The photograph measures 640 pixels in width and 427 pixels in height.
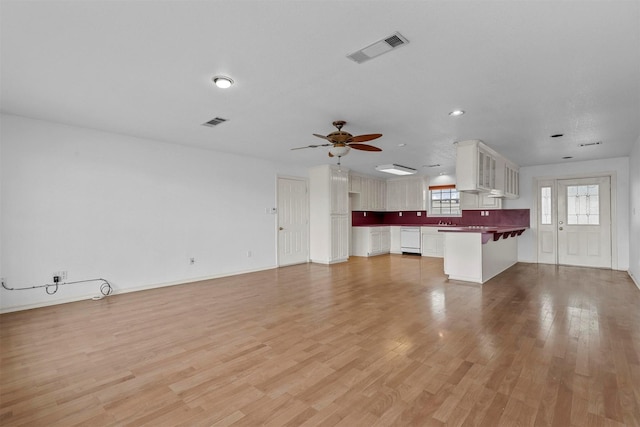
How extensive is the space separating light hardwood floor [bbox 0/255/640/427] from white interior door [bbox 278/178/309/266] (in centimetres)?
259

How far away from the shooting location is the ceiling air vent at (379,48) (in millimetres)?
2229

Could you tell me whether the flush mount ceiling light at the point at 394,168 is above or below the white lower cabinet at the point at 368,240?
above

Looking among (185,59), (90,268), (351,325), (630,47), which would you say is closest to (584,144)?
(630,47)

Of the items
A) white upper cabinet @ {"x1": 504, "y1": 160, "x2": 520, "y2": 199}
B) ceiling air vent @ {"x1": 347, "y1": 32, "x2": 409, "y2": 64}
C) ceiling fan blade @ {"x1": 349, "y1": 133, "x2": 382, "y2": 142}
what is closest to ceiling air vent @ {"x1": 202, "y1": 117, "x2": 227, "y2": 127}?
ceiling fan blade @ {"x1": 349, "y1": 133, "x2": 382, "y2": 142}

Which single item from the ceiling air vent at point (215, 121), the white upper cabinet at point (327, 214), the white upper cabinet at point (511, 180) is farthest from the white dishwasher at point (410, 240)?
the ceiling air vent at point (215, 121)

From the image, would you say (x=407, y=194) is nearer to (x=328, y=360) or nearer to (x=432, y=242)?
(x=432, y=242)

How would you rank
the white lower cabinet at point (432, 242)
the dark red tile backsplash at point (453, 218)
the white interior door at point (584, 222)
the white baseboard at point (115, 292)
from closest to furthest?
the white baseboard at point (115, 292), the white interior door at point (584, 222), the dark red tile backsplash at point (453, 218), the white lower cabinet at point (432, 242)

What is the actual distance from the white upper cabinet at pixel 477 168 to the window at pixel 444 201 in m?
3.10

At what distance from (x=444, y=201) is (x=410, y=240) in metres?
1.62

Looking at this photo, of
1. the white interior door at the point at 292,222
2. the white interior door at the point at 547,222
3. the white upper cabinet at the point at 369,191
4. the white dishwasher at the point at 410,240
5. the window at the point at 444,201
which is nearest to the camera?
the white interior door at the point at 292,222

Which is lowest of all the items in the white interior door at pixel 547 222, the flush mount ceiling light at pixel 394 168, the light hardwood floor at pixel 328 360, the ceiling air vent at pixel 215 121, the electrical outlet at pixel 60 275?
the light hardwood floor at pixel 328 360

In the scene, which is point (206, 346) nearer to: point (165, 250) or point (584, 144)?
point (165, 250)

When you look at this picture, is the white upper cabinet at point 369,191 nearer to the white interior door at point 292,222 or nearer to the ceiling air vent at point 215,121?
the white interior door at point 292,222

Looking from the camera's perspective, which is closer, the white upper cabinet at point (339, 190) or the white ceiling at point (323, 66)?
the white ceiling at point (323, 66)
